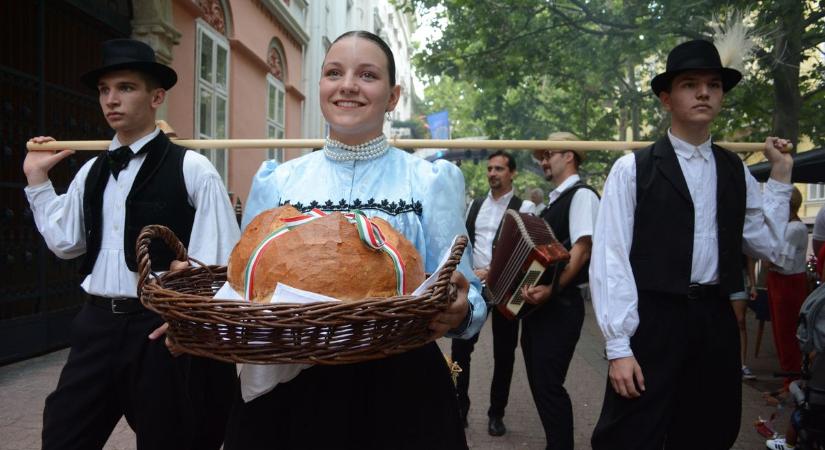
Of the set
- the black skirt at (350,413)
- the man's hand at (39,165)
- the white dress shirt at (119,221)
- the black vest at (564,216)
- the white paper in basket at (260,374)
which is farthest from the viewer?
the black vest at (564,216)

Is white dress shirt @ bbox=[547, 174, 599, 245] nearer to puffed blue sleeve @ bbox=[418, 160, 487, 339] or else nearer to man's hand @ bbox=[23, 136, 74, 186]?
puffed blue sleeve @ bbox=[418, 160, 487, 339]

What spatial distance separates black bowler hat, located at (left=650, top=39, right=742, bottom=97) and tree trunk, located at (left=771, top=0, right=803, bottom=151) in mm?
4906

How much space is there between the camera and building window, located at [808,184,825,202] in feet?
71.9

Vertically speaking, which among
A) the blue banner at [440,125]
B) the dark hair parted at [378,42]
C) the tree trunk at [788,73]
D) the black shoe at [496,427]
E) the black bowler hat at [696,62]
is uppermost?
the blue banner at [440,125]

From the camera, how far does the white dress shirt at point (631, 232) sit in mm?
2631

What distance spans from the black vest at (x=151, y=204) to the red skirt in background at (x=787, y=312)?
5.43 meters

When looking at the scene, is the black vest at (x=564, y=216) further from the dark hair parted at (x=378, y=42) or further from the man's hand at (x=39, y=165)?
the man's hand at (x=39, y=165)

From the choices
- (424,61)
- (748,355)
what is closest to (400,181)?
(748,355)

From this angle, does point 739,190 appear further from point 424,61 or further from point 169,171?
point 424,61

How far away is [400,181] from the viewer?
2072mm

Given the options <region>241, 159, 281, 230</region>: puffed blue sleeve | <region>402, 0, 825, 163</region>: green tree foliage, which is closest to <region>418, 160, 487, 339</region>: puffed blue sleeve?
<region>241, 159, 281, 230</region>: puffed blue sleeve

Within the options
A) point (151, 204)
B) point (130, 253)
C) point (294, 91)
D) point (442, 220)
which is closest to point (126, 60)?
point (151, 204)

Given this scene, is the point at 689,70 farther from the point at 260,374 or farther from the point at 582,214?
the point at 260,374

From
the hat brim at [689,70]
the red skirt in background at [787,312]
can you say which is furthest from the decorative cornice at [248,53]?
the hat brim at [689,70]
